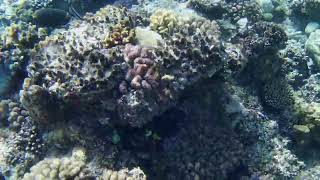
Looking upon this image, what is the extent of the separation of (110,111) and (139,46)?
961 millimetres

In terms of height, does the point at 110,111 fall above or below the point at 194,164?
above

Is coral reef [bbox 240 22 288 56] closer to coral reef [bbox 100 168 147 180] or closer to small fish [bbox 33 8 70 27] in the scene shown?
coral reef [bbox 100 168 147 180]

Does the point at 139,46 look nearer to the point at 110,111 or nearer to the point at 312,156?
the point at 110,111

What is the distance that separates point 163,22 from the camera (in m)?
5.49

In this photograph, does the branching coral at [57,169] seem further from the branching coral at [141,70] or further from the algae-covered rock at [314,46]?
the algae-covered rock at [314,46]

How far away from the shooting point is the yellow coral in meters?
5.36

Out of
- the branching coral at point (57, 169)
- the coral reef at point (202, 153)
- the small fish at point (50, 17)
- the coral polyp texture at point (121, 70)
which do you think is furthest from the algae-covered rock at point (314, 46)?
the branching coral at point (57, 169)

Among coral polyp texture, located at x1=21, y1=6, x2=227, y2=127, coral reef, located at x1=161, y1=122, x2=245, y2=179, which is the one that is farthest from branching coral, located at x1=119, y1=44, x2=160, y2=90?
coral reef, located at x1=161, y1=122, x2=245, y2=179

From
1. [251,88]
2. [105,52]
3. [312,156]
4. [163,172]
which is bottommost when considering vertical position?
[312,156]

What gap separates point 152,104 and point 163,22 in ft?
4.62

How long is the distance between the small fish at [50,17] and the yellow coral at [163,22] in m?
3.09

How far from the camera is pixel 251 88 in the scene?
6629 mm

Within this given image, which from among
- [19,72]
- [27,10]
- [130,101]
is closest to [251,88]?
[130,101]

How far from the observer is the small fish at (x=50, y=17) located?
7.87 metres
